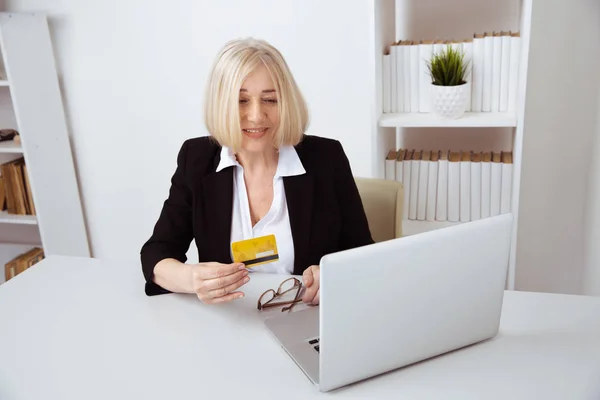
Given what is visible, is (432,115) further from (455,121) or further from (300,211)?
(300,211)

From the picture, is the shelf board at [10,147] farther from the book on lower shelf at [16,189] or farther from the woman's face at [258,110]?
the woman's face at [258,110]

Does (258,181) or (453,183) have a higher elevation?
(258,181)

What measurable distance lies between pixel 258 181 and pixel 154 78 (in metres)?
1.66

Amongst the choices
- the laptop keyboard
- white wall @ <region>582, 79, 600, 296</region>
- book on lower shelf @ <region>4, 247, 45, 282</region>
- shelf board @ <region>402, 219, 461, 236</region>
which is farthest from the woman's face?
book on lower shelf @ <region>4, 247, 45, 282</region>

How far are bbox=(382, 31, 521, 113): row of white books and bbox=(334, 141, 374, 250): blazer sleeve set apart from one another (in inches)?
29.2

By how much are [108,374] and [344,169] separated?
3.19 feet

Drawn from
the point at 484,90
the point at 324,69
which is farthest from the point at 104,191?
the point at 484,90

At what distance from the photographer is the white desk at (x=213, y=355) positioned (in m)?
1.23

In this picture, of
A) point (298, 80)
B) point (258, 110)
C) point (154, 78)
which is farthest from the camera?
point (154, 78)

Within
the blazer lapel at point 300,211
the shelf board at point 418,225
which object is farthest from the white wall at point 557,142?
the blazer lapel at point 300,211

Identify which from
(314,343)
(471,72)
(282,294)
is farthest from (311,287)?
(471,72)

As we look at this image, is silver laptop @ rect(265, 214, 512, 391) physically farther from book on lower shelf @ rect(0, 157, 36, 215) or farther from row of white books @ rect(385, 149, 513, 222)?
book on lower shelf @ rect(0, 157, 36, 215)

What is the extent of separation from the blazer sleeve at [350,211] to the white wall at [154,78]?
1.17 m

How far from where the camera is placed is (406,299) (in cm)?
119
